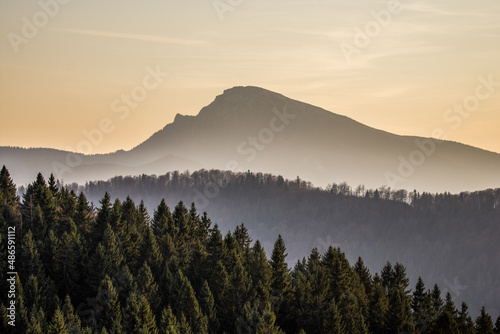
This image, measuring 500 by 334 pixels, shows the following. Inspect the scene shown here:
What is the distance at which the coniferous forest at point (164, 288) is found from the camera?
7306 cm

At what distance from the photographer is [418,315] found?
8781cm

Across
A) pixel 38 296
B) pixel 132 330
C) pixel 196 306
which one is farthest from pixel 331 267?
pixel 38 296

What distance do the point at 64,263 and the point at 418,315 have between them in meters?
44.4

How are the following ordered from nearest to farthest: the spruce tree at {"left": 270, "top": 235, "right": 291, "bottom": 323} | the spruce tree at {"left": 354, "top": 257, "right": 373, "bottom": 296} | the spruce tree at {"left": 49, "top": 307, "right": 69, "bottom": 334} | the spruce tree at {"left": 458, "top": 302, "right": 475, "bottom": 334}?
the spruce tree at {"left": 49, "top": 307, "right": 69, "bottom": 334} < the spruce tree at {"left": 270, "top": 235, "right": 291, "bottom": 323} < the spruce tree at {"left": 458, "top": 302, "right": 475, "bottom": 334} < the spruce tree at {"left": 354, "top": 257, "right": 373, "bottom": 296}

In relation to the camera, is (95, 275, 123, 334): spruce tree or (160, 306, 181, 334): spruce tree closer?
(160, 306, 181, 334): spruce tree

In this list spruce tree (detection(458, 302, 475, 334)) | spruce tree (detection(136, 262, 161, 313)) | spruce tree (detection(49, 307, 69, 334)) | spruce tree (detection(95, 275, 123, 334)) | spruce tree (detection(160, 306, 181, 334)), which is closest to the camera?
spruce tree (detection(49, 307, 69, 334))

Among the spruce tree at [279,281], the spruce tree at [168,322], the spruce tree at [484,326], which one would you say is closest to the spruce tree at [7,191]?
the spruce tree at [168,322]

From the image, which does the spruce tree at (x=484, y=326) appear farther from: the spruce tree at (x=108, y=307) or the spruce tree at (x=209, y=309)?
the spruce tree at (x=108, y=307)

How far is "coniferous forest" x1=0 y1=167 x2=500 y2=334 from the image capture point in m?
73.1

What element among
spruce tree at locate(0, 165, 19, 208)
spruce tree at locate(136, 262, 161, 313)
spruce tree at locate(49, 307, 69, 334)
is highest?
spruce tree at locate(0, 165, 19, 208)

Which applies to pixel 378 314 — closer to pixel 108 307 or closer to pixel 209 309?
pixel 209 309

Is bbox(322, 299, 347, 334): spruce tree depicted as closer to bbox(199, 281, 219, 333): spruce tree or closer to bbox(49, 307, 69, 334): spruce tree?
bbox(199, 281, 219, 333): spruce tree

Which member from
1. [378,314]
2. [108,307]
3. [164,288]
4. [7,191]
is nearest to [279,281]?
[378,314]

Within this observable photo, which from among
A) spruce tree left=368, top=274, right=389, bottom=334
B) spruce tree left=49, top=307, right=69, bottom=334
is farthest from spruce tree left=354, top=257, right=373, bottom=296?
spruce tree left=49, top=307, right=69, bottom=334
